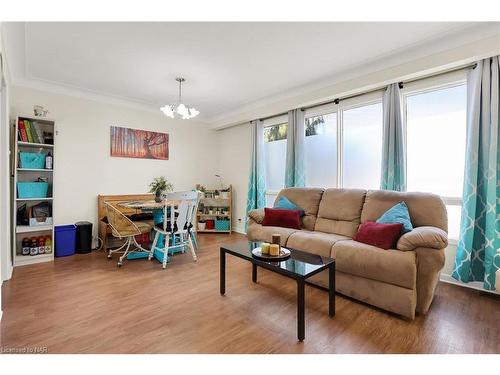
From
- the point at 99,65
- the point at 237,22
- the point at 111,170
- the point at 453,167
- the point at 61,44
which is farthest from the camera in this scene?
the point at 111,170

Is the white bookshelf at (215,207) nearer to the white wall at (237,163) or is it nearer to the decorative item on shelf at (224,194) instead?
the decorative item on shelf at (224,194)

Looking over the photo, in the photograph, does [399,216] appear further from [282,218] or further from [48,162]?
[48,162]

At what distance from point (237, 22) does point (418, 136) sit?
98.3 inches

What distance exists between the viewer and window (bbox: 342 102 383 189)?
3.40 metres

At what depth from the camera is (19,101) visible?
346 centimetres

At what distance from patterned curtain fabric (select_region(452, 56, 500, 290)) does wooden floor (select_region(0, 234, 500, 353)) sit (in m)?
0.28

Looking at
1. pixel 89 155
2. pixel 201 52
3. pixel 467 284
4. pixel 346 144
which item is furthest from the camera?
pixel 89 155

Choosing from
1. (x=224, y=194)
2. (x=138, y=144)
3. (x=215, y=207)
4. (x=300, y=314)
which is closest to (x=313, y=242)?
(x=300, y=314)

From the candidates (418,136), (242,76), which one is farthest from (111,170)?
(418,136)

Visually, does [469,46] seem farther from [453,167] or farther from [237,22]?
[237,22]

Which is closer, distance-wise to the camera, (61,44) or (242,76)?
(61,44)

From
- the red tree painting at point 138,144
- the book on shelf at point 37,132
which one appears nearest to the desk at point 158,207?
the red tree painting at point 138,144

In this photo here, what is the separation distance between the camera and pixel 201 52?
8.86ft

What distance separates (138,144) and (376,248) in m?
4.17
